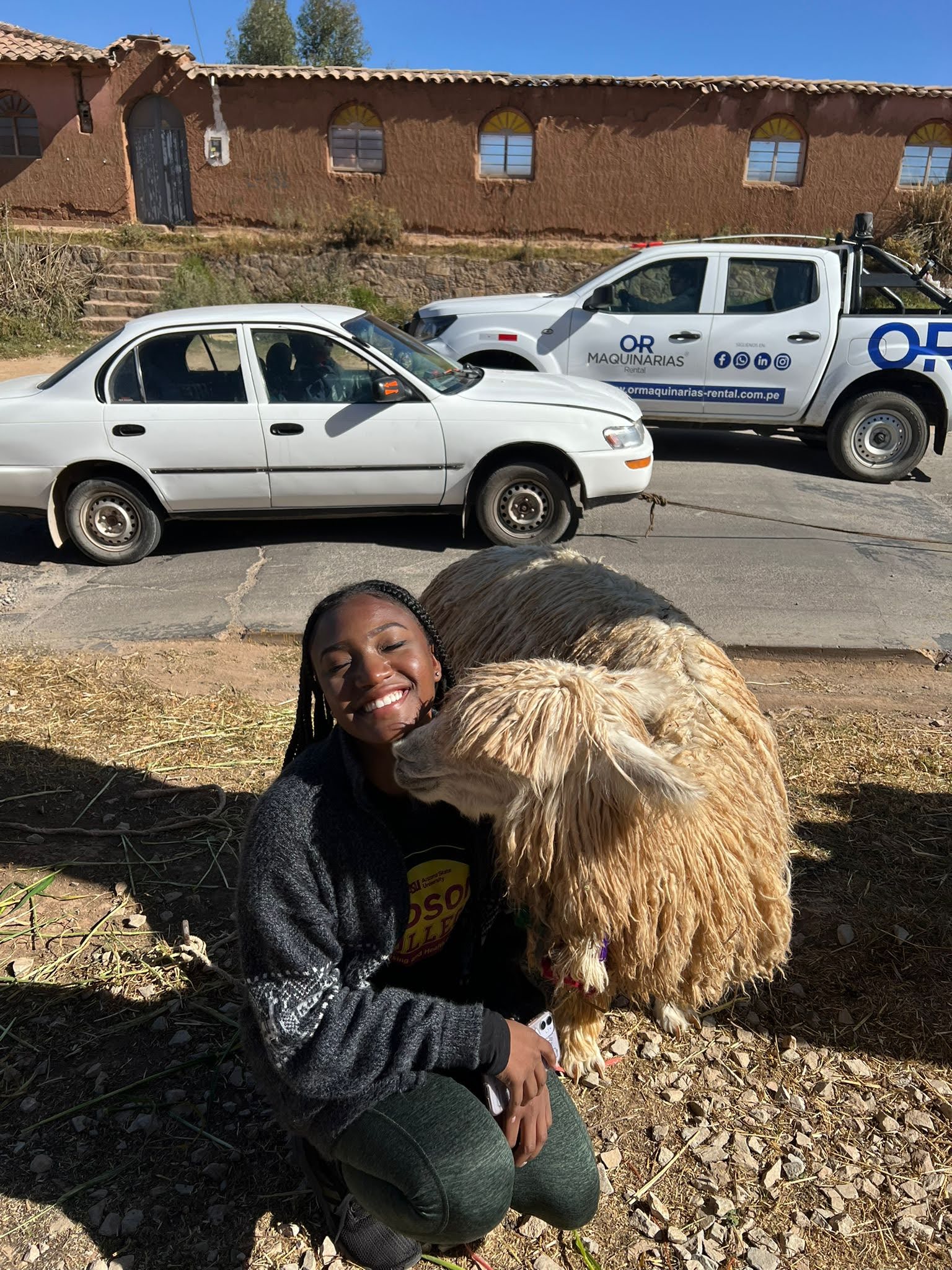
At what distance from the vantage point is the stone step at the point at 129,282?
58.9 feet

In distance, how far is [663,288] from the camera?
917 centimetres

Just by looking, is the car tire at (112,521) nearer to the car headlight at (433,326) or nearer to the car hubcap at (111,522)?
the car hubcap at (111,522)

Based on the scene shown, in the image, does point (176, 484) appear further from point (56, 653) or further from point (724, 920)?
point (724, 920)

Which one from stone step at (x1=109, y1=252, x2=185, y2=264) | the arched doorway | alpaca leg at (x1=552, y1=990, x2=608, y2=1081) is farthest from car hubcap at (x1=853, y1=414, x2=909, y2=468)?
the arched doorway

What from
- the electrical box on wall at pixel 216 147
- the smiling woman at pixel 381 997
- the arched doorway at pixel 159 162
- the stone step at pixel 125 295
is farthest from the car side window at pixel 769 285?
the arched doorway at pixel 159 162

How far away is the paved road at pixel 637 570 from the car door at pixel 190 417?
0.67 metres

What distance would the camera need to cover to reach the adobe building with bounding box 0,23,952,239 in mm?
18391

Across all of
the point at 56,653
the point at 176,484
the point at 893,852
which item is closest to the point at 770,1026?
the point at 893,852

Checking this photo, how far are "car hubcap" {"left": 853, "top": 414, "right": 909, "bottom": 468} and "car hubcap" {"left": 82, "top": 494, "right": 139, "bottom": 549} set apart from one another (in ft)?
23.4

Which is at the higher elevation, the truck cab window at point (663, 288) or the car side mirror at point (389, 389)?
the truck cab window at point (663, 288)

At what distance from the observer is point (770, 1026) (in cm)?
280

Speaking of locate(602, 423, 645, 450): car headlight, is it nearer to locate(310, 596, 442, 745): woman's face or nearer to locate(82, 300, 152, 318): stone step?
locate(310, 596, 442, 745): woman's face

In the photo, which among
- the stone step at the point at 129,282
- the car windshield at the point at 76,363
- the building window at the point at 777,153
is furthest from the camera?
the building window at the point at 777,153

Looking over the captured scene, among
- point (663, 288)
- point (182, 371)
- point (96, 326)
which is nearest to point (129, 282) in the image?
point (96, 326)
